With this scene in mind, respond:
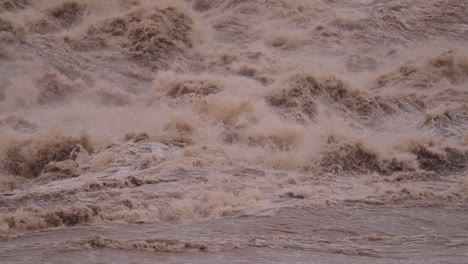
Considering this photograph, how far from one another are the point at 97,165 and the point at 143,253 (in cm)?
292

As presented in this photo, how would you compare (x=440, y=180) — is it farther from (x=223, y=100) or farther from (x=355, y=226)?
(x=223, y=100)

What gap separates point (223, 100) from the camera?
1066 cm

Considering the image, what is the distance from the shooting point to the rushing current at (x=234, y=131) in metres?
6.02

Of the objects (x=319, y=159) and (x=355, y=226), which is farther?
(x=319, y=159)

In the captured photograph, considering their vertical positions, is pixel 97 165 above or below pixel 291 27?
below

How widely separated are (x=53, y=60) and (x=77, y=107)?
211cm

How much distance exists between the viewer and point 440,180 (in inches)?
334

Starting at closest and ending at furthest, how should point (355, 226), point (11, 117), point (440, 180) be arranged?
point (355, 226) < point (440, 180) < point (11, 117)

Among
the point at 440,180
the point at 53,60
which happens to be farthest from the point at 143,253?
the point at 53,60

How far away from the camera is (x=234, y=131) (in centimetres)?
970

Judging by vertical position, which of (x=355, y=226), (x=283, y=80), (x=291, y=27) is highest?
(x=291, y=27)

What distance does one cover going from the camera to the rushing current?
6020mm

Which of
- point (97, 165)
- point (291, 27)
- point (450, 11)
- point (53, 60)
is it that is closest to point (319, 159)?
point (97, 165)

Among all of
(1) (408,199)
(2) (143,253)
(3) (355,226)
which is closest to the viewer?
(2) (143,253)
